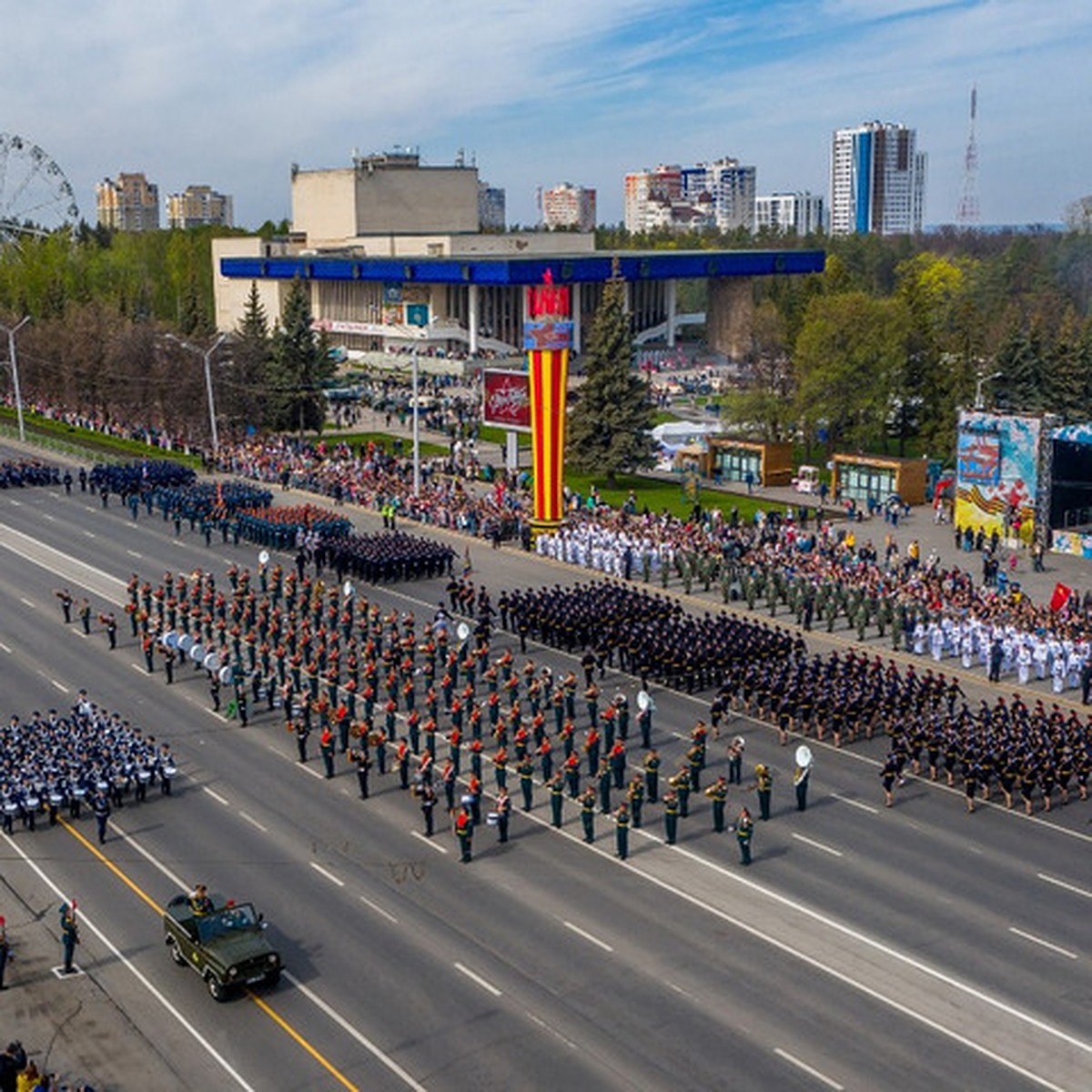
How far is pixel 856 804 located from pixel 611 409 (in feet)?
111

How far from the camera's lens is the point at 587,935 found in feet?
61.3

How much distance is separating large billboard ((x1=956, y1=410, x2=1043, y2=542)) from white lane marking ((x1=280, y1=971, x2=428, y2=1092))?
31739mm

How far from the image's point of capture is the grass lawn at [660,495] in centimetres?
5172

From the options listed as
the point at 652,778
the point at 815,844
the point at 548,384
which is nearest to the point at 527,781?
the point at 652,778

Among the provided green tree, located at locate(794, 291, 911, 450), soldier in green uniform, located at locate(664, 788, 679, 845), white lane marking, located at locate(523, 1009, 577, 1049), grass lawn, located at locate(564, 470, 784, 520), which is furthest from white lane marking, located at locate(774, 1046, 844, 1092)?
green tree, located at locate(794, 291, 911, 450)

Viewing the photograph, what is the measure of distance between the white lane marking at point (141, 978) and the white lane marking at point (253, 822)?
329 centimetres

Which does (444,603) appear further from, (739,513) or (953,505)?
(953,505)

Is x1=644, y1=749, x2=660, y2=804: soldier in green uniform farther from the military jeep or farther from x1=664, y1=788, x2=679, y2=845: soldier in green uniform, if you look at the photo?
the military jeep

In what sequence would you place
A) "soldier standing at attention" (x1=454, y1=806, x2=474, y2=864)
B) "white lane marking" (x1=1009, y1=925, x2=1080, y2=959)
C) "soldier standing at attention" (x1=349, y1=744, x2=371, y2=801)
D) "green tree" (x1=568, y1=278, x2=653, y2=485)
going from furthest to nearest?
"green tree" (x1=568, y1=278, x2=653, y2=485) → "soldier standing at attention" (x1=349, y1=744, x2=371, y2=801) → "soldier standing at attention" (x1=454, y1=806, x2=474, y2=864) → "white lane marking" (x1=1009, y1=925, x2=1080, y2=959)

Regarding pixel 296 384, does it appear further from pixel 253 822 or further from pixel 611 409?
pixel 253 822

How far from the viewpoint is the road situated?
15.8 meters

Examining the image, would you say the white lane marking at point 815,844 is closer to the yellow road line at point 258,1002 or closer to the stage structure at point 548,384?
the yellow road line at point 258,1002

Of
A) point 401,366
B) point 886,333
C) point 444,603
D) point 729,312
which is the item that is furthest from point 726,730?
point 729,312

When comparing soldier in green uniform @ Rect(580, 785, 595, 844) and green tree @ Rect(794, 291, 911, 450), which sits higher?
green tree @ Rect(794, 291, 911, 450)
